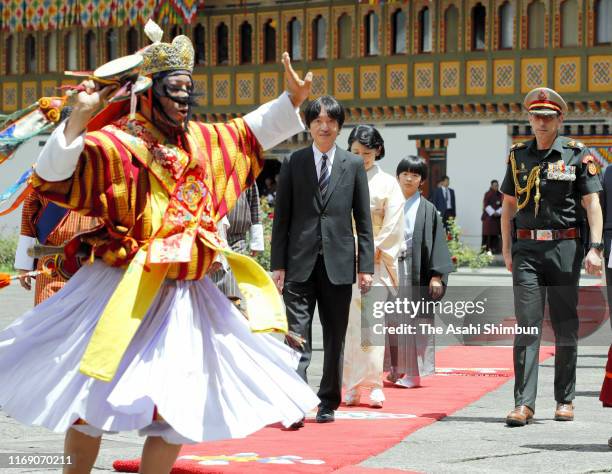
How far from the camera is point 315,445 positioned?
7047 mm

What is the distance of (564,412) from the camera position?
26.7ft

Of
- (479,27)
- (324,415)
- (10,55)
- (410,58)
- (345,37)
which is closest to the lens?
(324,415)

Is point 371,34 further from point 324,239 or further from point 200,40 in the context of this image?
point 324,239

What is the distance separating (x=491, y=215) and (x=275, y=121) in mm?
27621

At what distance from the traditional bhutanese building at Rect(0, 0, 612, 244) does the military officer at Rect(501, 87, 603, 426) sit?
24.6 metres

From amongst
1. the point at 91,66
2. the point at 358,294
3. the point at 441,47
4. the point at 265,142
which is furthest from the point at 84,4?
the point at 265,142

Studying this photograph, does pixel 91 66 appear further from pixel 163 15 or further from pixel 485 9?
pixel 485 9

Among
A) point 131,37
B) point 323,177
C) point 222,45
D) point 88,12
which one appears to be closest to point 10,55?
point 88,12

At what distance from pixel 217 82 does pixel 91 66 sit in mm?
4684

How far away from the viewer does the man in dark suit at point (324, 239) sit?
8.09 metres

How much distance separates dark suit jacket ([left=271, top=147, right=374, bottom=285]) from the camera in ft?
26.6

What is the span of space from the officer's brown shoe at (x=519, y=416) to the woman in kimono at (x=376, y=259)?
3.71 ft

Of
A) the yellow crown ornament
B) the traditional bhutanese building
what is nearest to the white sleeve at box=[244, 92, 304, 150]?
the yellow crown ornament

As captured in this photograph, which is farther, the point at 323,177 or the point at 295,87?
the point at 323,177
